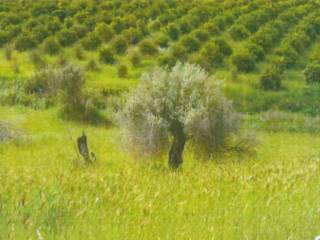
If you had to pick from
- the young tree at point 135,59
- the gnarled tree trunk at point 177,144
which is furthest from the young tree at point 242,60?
the gnarled tree trunk at point 177,144

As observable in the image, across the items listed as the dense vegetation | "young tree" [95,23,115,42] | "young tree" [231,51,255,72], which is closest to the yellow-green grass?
the dense vegetation

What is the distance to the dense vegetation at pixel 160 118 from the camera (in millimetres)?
5055

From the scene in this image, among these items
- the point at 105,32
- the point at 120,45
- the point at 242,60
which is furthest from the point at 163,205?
the point at 105,32

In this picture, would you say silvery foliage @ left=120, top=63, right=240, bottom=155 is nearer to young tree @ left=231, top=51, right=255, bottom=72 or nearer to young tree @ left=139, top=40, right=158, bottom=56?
young tree @ left=231, top=51, right=255, bottom=72

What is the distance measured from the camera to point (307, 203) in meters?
5.73

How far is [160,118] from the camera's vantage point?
24797 millimetres

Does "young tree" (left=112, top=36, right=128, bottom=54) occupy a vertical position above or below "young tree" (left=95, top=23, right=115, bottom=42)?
below

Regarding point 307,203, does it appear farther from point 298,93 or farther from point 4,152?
point 298,93

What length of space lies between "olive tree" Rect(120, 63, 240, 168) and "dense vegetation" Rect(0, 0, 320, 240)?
2.5 inches

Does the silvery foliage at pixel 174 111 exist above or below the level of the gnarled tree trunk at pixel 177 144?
above

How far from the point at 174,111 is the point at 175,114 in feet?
0.45

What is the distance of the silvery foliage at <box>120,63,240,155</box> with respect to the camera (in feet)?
82.2

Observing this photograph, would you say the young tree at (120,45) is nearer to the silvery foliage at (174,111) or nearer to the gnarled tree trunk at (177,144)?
the silvery foliage at (174,111)

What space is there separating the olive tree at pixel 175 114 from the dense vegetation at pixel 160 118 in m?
0.06
